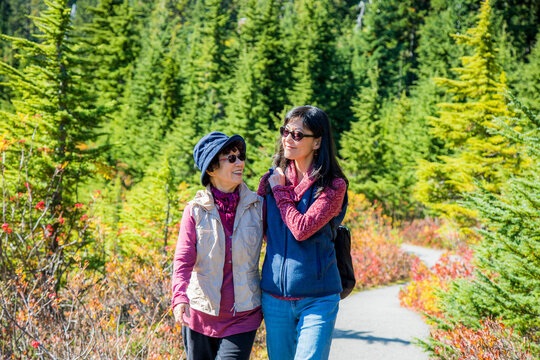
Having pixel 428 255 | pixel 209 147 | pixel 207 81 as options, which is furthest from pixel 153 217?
pixel 207 81

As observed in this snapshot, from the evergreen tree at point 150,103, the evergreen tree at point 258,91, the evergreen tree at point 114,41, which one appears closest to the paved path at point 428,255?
the evergreen tree at point 258,91

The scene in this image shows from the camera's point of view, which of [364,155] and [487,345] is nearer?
[487,345]

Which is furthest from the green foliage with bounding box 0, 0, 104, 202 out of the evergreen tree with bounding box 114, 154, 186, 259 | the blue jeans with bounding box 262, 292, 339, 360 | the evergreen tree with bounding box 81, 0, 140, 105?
the evergreen tree with bounding box 81, 0, 140, 105

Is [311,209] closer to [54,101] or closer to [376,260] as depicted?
[376,260]

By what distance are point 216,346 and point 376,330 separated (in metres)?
4.55

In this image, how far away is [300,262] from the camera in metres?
2.55

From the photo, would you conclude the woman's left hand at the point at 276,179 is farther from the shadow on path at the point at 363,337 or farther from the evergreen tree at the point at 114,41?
the evergreen tree at the point at 114,41

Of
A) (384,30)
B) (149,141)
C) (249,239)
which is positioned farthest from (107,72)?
(249,239)

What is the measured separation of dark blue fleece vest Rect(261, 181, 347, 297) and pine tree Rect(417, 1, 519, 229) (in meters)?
10.7

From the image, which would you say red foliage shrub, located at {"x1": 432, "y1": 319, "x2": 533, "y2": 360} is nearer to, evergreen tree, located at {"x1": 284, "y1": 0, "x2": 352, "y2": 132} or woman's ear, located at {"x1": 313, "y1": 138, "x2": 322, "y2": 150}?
woman's ear, located at {"x1": 313, "y1": 138, "x2": 322, "y2": 150}

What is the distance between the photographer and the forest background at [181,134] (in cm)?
486

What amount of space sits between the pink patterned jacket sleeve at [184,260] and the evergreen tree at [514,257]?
320 cm

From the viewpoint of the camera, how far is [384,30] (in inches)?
1709

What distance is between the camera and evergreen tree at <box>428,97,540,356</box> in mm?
4090
